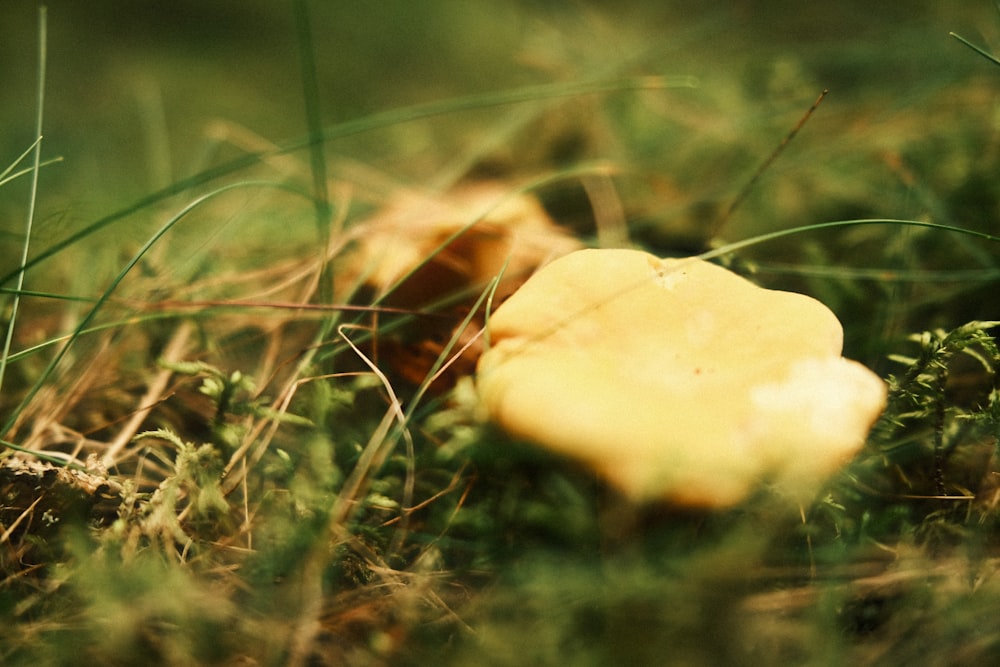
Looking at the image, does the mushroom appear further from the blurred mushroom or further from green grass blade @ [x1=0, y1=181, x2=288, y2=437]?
green grass blade @ [x1=0, y1=181, x2=288, y2=437]

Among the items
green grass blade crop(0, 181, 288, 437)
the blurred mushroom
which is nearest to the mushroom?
the blurred mushroom

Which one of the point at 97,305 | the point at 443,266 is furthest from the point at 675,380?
the point at 97,305

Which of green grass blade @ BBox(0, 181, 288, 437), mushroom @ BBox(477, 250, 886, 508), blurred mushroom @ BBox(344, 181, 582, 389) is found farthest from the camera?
blurred mushroom @ BBox(344, 181, 582, 389)

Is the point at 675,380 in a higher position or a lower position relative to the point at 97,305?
lower

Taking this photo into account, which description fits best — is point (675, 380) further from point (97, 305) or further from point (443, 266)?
point (97, 305)

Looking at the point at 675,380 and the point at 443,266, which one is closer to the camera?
the point at 675,380

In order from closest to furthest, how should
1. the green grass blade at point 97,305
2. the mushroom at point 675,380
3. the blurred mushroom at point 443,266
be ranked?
the mushroom at point 675,380
the green grass blade at point 97,305
the blurred mushroom at point 443,266

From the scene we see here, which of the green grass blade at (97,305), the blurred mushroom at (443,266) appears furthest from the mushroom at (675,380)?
the green grass blade at (97,305)

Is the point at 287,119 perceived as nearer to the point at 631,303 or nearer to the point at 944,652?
the point at 631,303

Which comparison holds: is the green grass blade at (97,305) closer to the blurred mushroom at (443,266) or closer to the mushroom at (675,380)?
the blurred mushroom at (443,266)

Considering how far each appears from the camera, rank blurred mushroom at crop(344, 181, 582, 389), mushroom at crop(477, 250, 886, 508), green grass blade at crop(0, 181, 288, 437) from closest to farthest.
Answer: mushroom at crop(477, 250, 886, 508)
green grass blade at crop(0, 181, 288, 437)
blurred mushroom at crop(344, 181, 582, 389)
